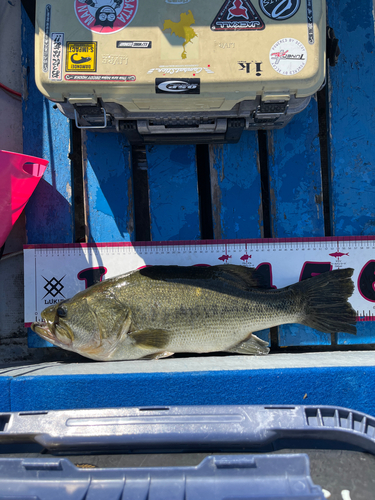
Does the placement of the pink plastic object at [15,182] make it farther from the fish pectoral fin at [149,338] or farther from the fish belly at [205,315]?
the fish pectoral fin at [149,338]

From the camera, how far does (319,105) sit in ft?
8.82

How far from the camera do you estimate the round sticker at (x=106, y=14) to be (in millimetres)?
1771

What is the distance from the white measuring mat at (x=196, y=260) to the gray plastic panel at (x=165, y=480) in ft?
4.56

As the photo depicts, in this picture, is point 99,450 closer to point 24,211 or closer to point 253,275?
point 253,275

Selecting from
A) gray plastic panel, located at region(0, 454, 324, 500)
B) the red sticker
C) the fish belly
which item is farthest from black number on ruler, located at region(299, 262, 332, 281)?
the red sticker

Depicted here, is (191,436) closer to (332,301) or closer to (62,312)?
(62,312)

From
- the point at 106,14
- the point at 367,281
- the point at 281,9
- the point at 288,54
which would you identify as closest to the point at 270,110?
the point at 288,54

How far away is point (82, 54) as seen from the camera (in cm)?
178

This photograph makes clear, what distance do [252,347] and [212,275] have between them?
0.60 meters

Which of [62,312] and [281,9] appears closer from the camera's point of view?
[281,9]

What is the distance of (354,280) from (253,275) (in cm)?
82

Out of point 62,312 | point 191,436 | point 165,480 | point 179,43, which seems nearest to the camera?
point 165,480

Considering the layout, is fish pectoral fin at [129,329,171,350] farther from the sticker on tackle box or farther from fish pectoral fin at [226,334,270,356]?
the sticker on tackle box

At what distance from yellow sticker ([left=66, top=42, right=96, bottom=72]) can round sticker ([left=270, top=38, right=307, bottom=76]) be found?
958 mm
